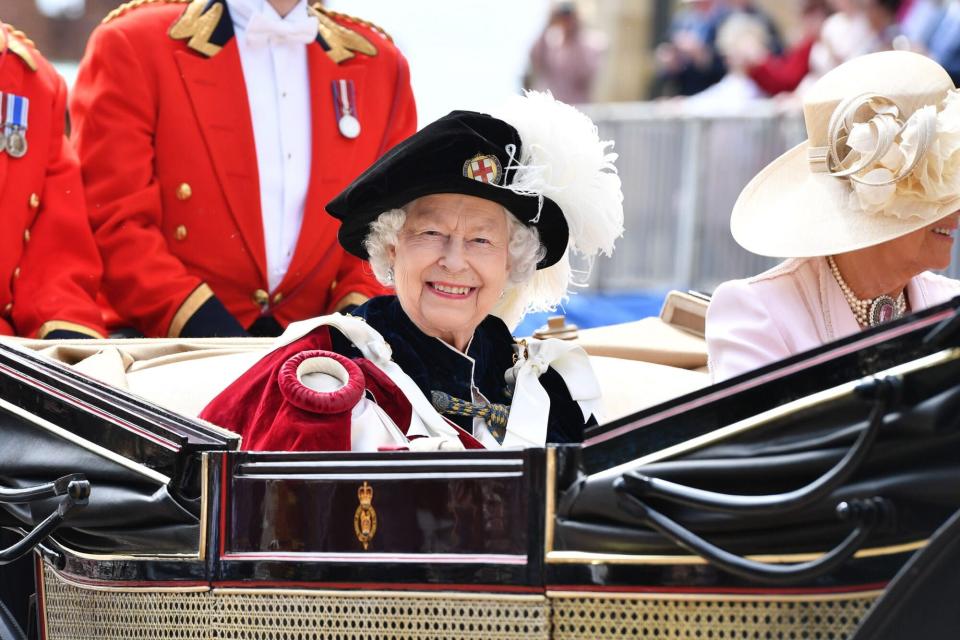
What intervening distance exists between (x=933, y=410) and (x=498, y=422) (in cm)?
99

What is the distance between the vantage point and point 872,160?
2406 millimetres

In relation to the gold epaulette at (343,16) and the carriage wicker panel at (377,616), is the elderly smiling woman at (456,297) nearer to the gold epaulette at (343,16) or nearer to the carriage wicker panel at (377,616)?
the carriage wicker panel at (377,616)

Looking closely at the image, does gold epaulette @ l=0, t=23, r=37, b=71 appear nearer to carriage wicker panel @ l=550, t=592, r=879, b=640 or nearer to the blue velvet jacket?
the blue velvet jacket

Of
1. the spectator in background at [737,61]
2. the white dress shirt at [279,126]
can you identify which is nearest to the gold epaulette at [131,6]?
the white dress shirt at [279,126]

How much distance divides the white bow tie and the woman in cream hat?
1376 mm

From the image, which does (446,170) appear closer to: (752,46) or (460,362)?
(460,362)

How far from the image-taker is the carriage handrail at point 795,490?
182 centimetres

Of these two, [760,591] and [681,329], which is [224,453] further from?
[681,329]

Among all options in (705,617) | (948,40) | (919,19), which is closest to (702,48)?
(919,19)

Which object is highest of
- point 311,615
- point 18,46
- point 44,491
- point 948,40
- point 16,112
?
point 948,40

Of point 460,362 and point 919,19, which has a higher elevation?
point 919,19

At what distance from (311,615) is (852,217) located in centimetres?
102

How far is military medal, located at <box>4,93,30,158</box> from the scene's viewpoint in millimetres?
3373

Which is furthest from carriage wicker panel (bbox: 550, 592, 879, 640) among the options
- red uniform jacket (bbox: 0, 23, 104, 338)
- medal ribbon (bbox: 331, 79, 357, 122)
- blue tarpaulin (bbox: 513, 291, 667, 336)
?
blue tarpaulin (bbox: 513, 291, 667, 336)
